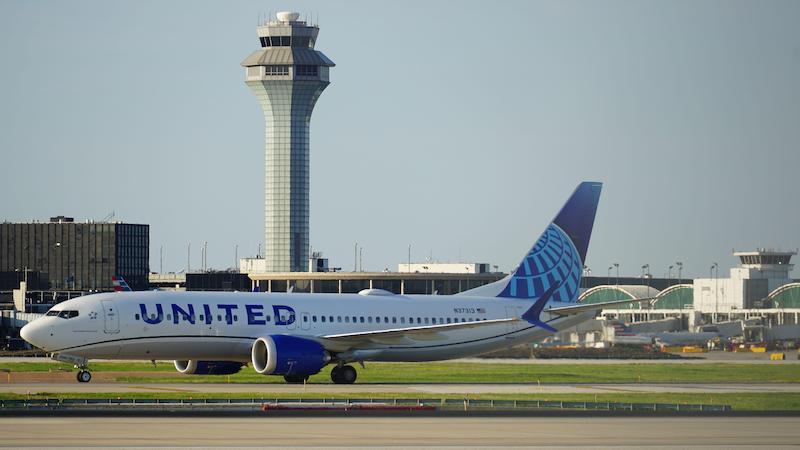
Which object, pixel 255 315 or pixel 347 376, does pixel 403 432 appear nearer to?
pixel 347 376

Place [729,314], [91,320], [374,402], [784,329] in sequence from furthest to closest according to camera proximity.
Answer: [729,314]
[784,329]
[91,320]
[374,402]

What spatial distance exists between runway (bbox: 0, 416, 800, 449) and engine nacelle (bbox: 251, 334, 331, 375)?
728 inches

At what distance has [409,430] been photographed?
38.4m

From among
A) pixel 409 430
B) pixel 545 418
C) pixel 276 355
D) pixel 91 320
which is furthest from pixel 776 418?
pixel 91 320

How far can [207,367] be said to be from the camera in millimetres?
64438

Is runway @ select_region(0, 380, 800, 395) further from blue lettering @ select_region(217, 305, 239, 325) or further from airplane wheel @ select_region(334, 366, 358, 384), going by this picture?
blue lettering @ select_region(217, 305, 239, 325)

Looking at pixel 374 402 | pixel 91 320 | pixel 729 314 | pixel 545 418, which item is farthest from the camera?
pixel 729 314

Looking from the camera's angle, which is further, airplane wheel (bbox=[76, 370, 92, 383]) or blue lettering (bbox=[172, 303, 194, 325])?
blue lettering (bbox=[172, 303, 194, 325])

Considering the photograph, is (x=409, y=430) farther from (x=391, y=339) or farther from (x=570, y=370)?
(x=570, y=370)

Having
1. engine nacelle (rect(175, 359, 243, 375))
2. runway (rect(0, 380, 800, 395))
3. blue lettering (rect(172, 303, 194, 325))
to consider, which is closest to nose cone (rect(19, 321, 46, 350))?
runway (rect(0, 380, 800, 395))

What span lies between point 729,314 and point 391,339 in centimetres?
13117

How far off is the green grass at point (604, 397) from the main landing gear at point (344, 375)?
9311 mm

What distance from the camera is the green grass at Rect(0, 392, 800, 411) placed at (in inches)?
1959

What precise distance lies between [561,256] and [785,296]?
129 metres
